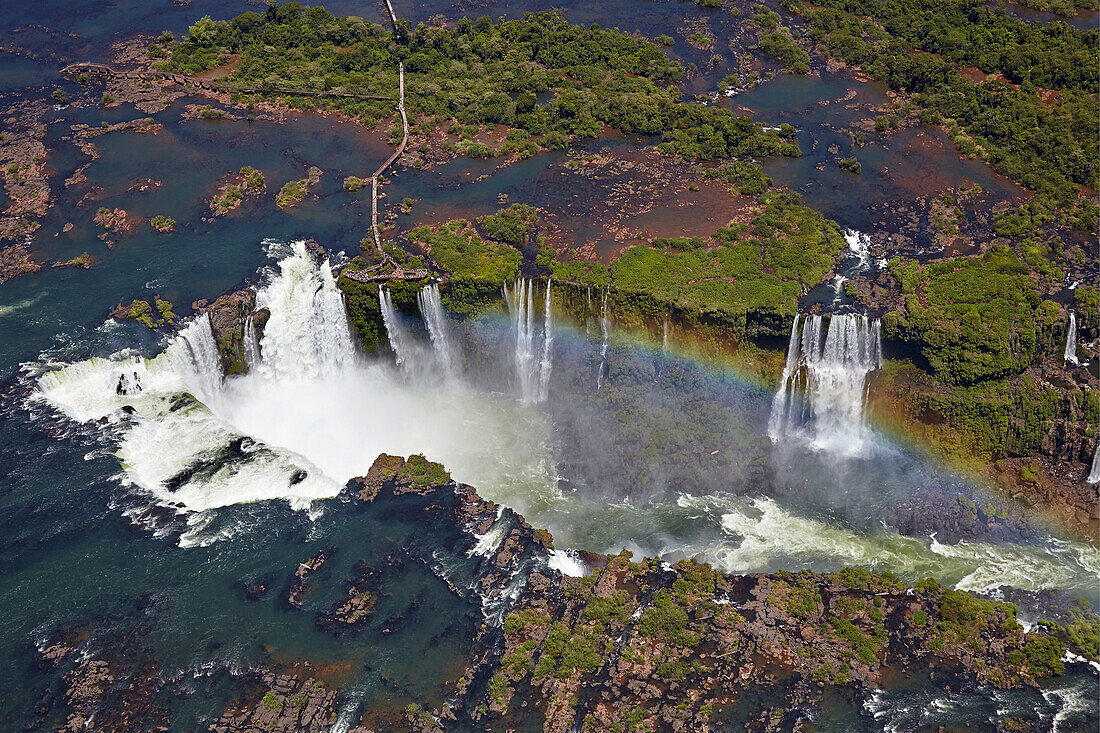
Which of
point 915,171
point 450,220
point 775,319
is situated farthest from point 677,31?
point 775,319

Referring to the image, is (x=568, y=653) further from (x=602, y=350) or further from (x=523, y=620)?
(x=602, y=350)

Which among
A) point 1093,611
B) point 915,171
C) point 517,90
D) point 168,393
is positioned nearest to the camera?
point 1093,611

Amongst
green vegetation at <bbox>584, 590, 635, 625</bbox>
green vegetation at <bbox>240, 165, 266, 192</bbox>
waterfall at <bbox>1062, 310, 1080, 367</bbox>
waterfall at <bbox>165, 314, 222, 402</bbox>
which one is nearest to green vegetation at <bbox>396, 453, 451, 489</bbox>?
green vegetation at <bbox>584, 590, 635, 625</bbox>

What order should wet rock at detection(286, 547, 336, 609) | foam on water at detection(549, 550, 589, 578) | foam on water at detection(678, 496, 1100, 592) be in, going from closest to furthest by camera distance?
wet rock at detection(286, 547, 336, 609) → foam on water at detection(549, 550, 589, 578) → foam on water at detection(678, 496, 1100, 592)

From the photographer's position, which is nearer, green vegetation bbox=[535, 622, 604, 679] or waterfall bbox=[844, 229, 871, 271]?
green vegetation bbox=[535, 622, 604, 679]

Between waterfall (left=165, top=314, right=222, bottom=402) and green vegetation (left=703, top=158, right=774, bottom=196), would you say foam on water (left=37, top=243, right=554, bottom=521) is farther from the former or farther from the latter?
green vegetation (left=703, top=158, right=774, bottom=196)

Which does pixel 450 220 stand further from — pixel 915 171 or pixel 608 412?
pixel 915 171

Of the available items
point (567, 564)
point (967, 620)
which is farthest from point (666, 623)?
point (967, 620)
